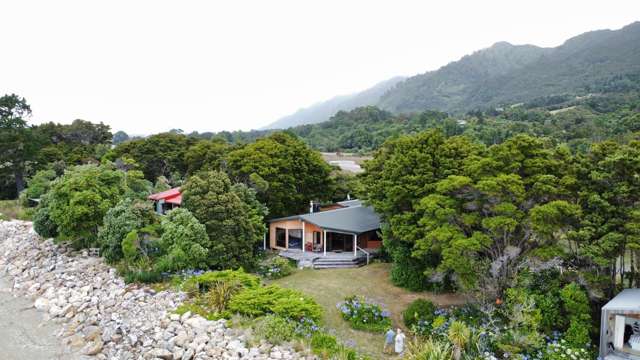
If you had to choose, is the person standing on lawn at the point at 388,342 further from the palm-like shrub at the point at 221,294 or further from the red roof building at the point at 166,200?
the red roof building at the point at 166,200

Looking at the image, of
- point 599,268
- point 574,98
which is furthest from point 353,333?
point 574,98

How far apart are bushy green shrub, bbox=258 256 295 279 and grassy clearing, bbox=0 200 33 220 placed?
2200cm

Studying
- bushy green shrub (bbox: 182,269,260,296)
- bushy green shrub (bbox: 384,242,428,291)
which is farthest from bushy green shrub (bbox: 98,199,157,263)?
bushy green shrub (bbox: 384,242,428,291)

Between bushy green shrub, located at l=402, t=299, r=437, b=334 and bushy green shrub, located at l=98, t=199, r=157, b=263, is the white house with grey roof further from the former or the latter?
bushy green shrub, located at l=98, t=199, r=157, b=263

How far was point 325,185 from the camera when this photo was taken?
2736 centimetres

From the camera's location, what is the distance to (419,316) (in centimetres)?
1344

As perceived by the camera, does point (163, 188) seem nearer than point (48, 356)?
No

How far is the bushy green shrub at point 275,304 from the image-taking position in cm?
1304

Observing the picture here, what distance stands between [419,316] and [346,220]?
910 centimetres

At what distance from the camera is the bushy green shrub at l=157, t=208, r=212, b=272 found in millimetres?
16453

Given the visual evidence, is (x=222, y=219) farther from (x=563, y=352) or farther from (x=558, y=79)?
(x=558, y=79)

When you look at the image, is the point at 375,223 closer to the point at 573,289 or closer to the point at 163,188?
the point at 573,289

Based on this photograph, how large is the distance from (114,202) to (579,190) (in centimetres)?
2017

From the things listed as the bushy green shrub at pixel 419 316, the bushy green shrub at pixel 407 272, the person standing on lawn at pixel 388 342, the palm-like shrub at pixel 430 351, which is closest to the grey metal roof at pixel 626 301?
the palm-like shrub at pixel 430 351
